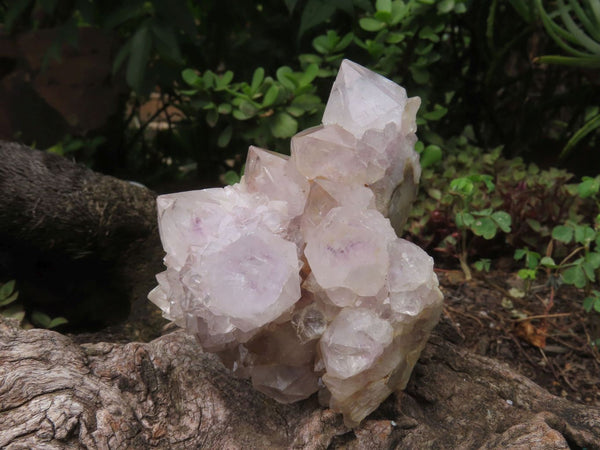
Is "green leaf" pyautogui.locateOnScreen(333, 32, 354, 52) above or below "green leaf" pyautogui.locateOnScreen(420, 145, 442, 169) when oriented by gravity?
above

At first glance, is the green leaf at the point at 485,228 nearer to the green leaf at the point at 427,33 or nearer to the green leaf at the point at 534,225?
the green leaf at the point at 534,225

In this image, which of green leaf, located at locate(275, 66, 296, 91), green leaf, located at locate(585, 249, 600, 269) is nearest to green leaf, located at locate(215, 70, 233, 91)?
green leaf, located at locate(275, 66, 296, 91)

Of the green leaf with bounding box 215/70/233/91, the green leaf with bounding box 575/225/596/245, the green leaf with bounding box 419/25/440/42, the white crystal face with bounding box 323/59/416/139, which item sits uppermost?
the white crystal face with bounding box 323/59/416/139

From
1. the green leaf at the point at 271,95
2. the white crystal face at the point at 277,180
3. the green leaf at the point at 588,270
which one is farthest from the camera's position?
the green leaf at the point at 271,95

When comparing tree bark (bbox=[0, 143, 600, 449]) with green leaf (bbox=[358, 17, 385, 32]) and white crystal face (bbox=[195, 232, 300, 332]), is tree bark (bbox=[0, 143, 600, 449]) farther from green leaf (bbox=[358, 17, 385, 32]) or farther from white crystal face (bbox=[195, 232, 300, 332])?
green leaf (bbox=[358, 17, 385, 32])

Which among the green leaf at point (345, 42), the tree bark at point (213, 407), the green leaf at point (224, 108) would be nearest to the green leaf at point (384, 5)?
the green leaf at point (345, 42)

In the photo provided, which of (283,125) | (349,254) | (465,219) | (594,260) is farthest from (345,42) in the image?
(349,254)

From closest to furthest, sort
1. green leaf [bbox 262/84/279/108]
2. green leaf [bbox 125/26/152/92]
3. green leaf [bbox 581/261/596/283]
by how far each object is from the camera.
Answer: green leaf [bbox 581/261/596/283] → green leaf [bbox 262/84/279/108] → green leaf [bbox 125/26/152/92]
